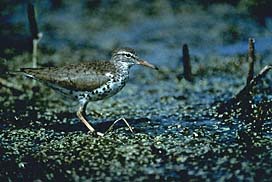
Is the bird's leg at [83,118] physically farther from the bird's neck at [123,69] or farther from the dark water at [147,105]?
the bird's neck at [123,69]

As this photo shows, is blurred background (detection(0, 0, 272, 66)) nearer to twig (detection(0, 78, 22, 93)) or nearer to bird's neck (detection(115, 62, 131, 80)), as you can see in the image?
twig (detection(0, 78, 22, 93))

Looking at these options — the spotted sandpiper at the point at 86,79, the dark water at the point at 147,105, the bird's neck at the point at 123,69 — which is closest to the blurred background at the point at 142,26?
the dark water at the point at 147,105

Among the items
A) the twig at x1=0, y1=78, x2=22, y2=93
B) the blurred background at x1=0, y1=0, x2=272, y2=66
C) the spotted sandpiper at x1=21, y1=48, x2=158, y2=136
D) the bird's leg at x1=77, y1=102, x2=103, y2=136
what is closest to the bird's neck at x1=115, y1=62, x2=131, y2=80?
the spotted sandpiper at x1=21, y1=48, x2=158, y2=136

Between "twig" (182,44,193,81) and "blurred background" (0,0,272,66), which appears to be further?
"blurred background" (0,0,272,66)

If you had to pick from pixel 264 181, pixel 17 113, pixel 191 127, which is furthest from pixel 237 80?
pixel 264 181

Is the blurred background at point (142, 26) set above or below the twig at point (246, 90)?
above

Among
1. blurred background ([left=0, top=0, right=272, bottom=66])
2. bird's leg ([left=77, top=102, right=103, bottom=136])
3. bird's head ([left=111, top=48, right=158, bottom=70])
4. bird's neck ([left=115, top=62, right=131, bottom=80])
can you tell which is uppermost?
blurred background ([left=0, top=0, right=272, bottom=66])

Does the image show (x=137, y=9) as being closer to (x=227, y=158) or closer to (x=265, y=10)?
(x=265, y=10)
